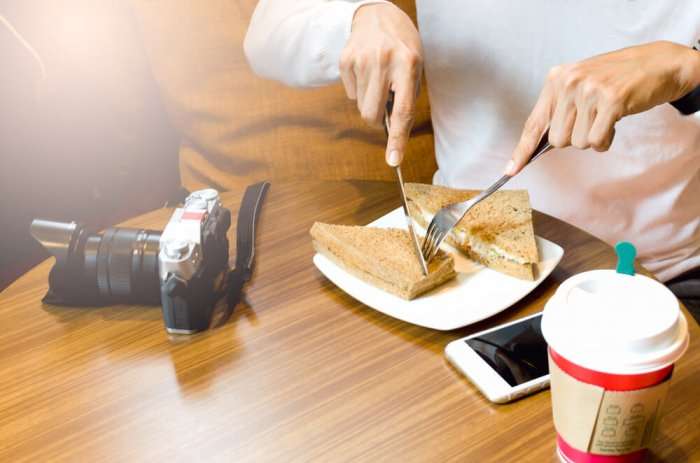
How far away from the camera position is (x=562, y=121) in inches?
35.8

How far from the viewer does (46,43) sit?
1610mm

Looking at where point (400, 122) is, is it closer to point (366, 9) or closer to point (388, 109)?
point (388, 109)

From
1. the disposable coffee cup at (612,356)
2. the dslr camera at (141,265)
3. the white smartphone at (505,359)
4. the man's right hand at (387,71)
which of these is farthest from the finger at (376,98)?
the disposable coffee cup at (612,356)

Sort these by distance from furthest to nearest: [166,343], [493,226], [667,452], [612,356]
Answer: [493,226] < [166,343] < [667,452] < [612,356]

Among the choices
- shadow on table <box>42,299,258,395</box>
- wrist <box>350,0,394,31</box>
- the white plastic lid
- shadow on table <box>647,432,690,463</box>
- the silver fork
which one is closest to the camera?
the white plastic lid

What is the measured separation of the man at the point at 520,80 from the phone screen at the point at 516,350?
0.22m

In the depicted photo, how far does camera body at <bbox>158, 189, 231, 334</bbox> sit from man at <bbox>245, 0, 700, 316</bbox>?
25cm

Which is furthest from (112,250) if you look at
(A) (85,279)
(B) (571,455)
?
(B) (571,455)

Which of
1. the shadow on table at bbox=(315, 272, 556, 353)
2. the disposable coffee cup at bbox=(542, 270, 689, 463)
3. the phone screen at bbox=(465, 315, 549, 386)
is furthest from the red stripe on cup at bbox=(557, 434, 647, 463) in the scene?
the shadow on table at bbox=(315, 272, 556, 353)

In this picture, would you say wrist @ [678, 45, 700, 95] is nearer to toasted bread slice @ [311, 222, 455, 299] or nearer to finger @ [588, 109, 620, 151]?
finger @ [588, 109, 620, 151]

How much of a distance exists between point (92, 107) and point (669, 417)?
140 cm

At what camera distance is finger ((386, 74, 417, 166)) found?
3.22 feet

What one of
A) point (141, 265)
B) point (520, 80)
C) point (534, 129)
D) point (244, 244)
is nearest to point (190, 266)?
point (141, 265)

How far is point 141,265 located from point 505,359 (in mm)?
450
